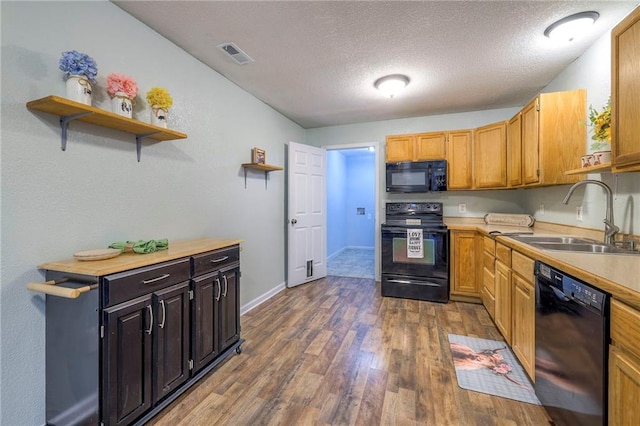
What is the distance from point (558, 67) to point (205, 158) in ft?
11.5

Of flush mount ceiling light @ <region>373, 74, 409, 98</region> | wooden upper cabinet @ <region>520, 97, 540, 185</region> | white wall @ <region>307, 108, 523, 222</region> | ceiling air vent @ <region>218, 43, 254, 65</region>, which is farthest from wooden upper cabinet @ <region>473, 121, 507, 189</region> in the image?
ceiling air vent @ <region>218, 43, 254, 65</region>

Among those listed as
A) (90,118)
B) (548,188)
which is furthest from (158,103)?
(548,188)

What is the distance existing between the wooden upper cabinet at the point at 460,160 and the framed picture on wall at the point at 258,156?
250 cm

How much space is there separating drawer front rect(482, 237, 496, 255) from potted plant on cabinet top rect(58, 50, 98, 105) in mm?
3329

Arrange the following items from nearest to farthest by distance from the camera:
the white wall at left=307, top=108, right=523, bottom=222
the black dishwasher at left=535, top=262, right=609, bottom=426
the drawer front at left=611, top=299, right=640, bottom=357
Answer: the drawer front at left=611, top=299, right=640, bottom=357, the black dishwasher at left=535, top=262, right=609, bottom=426, the white wall at left=307, top=108, right=523, bottom=222

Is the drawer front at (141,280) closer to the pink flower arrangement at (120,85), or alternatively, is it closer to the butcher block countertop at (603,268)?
the pink flower arrangement at (120,85)

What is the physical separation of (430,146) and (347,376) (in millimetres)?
3091

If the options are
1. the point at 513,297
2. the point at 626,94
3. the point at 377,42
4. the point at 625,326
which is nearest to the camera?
the point at 625,326

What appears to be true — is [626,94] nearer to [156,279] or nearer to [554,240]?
[554,240]

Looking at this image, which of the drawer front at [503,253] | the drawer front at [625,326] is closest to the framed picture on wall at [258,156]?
the drawer front at [503,253]

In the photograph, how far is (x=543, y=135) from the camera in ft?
7.66

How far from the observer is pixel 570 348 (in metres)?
1.27

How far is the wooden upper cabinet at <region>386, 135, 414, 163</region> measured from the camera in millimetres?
3826

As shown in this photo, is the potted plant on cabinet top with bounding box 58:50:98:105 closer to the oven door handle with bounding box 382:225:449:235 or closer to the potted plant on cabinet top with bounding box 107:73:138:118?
the potted plant on cabinet top with bounding box 107:73:138:118
